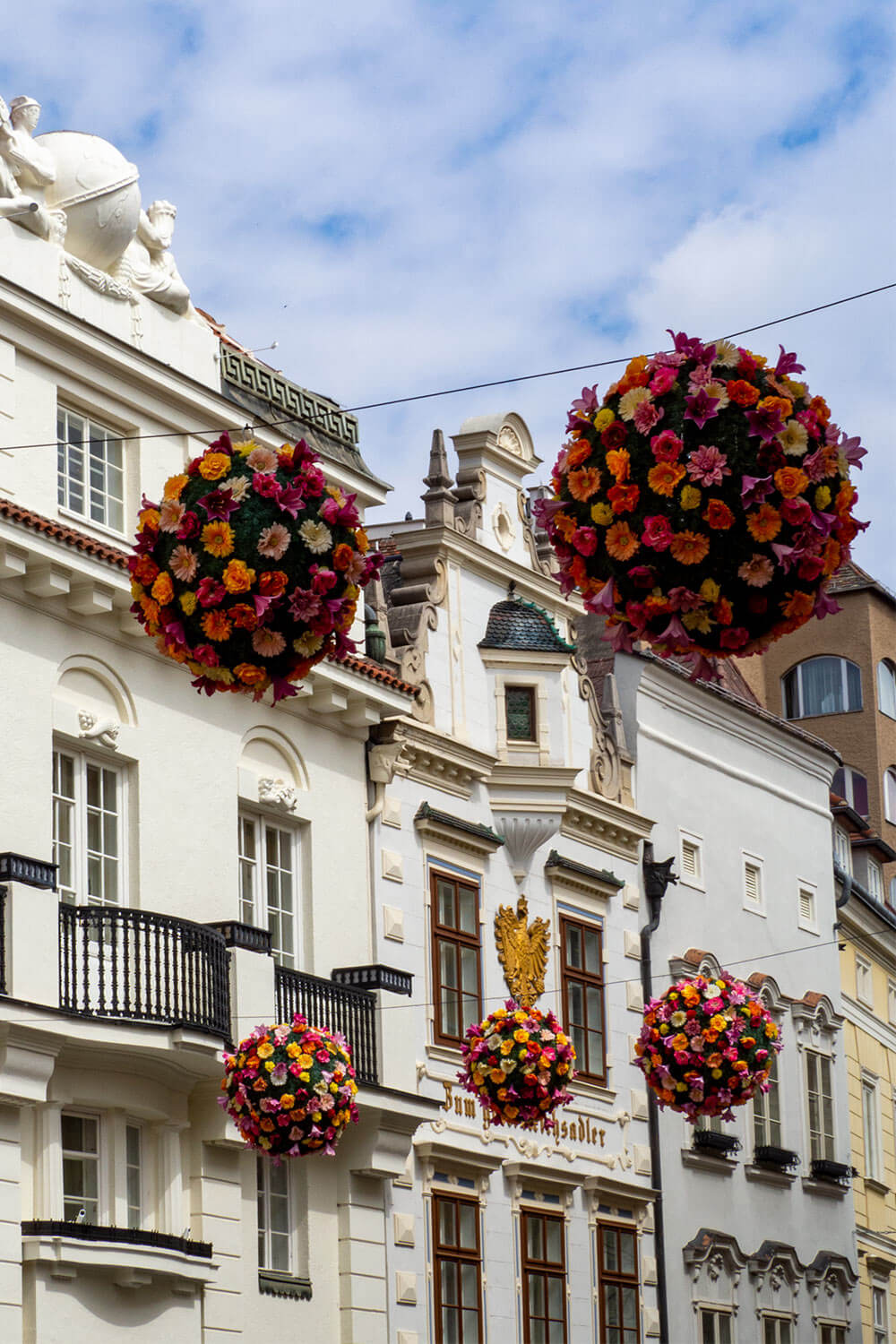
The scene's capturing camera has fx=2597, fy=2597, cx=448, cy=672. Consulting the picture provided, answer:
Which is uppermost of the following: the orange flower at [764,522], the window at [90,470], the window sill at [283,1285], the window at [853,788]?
the window at [853,788]

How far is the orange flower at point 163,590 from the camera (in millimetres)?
14180

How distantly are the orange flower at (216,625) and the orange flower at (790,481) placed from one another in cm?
331

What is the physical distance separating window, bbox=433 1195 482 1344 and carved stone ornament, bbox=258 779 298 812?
14.1 feet

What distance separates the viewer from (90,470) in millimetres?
23562

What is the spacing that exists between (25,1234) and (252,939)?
3.58m

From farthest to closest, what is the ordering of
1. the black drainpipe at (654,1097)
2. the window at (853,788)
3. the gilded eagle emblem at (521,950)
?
the window at (853,788) → the black drainpipe at (654,1097) → the gilded eagle emblem at (521,950)

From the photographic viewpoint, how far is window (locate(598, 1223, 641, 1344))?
94.3 feet

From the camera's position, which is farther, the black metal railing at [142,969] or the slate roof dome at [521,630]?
the slate roof dome at [521,630]

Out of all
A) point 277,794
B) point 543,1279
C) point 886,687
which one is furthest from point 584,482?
point 886,687

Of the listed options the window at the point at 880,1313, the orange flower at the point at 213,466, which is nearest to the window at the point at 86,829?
the orange flower at the point at 213,466

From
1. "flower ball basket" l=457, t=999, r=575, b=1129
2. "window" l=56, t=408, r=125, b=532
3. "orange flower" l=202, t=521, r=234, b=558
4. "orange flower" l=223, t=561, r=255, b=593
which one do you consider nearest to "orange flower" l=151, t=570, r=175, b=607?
"orange flower" l=202, t=521, r=234, b=558

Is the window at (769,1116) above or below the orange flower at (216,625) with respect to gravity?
above

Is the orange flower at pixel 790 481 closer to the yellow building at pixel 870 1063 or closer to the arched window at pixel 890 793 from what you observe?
the yellow building at pixel 870 1063

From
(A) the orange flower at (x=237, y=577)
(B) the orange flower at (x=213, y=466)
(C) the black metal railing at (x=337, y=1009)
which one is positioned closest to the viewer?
(A) the orange flower at (x=237, y=577)
